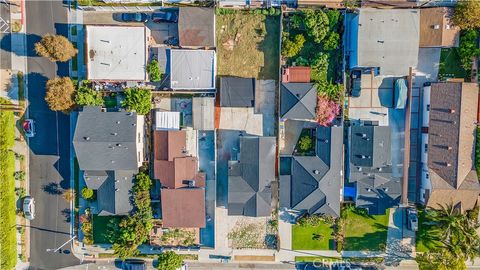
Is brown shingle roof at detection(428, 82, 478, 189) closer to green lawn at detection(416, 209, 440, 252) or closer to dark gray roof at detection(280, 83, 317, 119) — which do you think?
green lawn at detection(416, 209, 440, 252)

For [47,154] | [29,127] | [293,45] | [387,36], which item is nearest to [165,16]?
[293,45]

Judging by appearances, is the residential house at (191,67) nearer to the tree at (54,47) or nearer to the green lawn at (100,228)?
the tree at (54,47)

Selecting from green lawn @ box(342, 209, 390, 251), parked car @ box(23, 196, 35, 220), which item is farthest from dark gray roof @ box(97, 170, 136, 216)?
green lawn @ box(342, 209, 390, 251)

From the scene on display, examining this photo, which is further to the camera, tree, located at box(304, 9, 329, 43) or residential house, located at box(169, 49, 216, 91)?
residential house, located at box(169, 49, 216, 91)

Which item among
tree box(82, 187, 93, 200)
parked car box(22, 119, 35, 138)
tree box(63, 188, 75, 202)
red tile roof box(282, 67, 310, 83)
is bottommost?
tree box(63, 188, 75, 202)

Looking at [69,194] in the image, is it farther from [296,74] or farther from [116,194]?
[296,74]

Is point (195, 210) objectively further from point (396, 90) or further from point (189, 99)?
point (396, 90)
